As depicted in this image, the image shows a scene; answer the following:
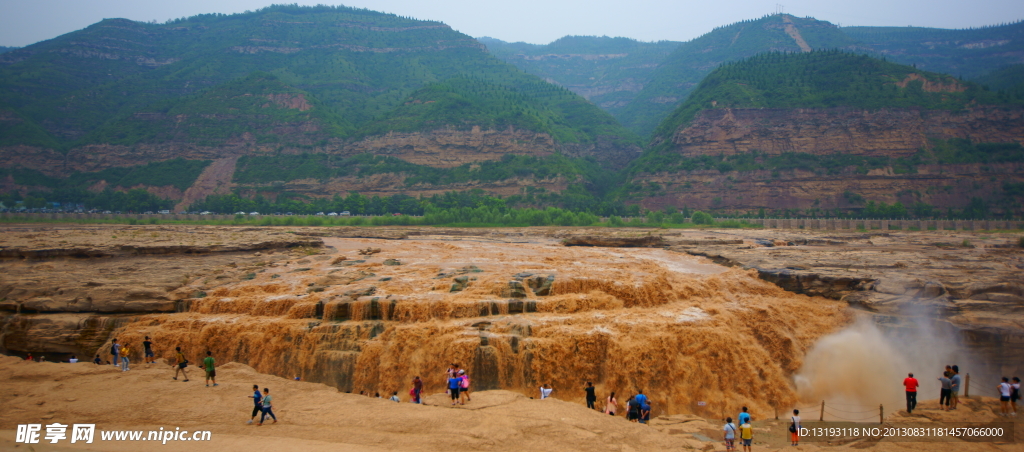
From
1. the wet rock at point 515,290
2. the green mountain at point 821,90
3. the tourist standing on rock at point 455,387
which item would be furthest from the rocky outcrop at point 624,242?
the green mountain at point 821,90

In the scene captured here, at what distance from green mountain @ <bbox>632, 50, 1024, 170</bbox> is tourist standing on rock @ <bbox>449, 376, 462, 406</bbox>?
11738cm

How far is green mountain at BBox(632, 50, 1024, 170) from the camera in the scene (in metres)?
116

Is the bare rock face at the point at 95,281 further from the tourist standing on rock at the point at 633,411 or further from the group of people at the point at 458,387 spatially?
the tourist standing on rock at the point at 633,411

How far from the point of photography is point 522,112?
15638 centimetres

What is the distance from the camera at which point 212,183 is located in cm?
13438

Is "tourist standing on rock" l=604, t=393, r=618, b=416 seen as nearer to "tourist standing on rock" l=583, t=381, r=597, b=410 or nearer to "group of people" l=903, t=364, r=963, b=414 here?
"tourist standing on rock" l=583, t=381, r=597, b=410

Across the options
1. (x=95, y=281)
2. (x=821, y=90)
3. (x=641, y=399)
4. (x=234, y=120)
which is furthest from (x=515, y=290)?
(x=234, y=120)

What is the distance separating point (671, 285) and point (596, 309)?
588cm

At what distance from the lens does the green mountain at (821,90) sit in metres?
116

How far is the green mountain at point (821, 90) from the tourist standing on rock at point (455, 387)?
385 ft

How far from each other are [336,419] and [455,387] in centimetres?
385

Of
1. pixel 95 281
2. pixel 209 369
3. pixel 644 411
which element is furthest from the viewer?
pixel 95 281

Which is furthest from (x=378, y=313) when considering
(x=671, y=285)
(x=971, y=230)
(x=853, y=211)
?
(x=853, y=211)

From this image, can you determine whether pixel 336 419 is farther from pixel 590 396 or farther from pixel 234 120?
pixel 234 120
